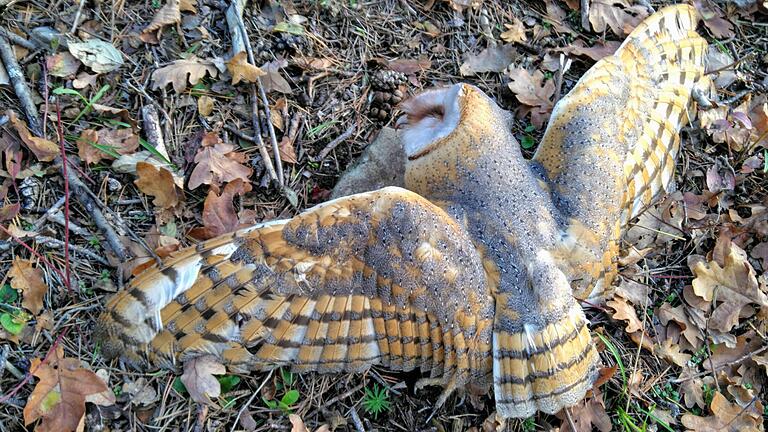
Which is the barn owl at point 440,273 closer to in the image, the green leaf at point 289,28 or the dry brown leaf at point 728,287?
the dry brown leaf at point 728,287

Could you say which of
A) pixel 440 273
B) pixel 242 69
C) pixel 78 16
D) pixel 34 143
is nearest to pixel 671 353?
pixel 440 273

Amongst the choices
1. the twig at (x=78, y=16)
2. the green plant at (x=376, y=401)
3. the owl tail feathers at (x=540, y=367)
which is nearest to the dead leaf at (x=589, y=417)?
the owl tail feathers at (x=540, y=367)

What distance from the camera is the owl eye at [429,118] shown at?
329cm

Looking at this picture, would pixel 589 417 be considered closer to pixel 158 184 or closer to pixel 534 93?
pixel 534 93

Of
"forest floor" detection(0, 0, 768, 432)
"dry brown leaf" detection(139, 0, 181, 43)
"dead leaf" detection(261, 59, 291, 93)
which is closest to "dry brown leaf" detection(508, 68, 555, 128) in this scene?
"forest floor" detection(0, 0, 768, 432)

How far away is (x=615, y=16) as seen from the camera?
451 centimetres

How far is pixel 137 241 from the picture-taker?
3.17 meters

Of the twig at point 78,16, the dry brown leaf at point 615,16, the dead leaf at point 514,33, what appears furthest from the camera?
the dry brown leaf at point 615,16

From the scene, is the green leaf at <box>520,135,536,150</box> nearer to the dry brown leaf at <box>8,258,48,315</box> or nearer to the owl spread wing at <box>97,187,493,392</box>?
the owl spread wing at <box>97,187,493,392</box>

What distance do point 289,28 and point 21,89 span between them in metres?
1.53

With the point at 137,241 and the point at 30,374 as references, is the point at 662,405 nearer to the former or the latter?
the point at 137,241

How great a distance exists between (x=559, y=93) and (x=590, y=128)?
837 mm

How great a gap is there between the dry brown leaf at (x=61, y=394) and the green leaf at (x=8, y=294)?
33 centimetres

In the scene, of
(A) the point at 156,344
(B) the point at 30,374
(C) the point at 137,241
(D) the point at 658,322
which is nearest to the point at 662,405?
(D) the point at 658,322
